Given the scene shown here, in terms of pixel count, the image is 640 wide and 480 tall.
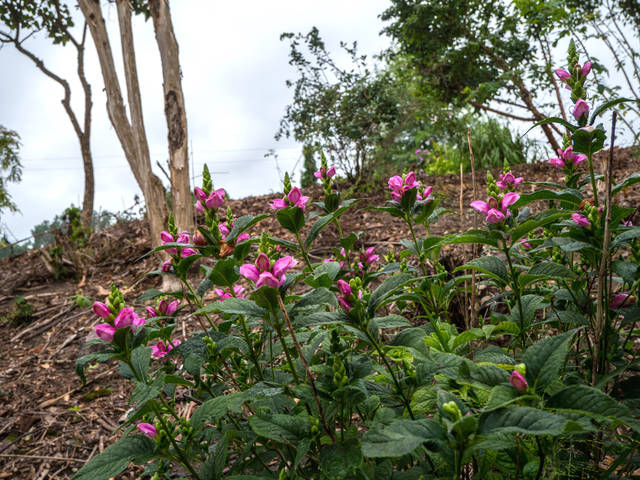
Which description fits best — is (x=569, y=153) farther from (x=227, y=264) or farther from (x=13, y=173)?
(x=13, y=173)

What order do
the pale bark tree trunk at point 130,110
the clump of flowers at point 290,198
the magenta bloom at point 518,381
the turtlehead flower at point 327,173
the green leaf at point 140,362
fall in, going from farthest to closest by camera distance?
the pale bark tree trunk at point 130,110 → the turtlehead flower at point 327,173 → the clump of flowers at point 290,198 → the green leaf at point 140,362 → the magenta bloom at point 518,381

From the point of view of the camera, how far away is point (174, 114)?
391cm

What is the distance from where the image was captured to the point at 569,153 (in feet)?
3.95

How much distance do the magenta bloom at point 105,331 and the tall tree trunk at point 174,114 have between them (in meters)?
3.18

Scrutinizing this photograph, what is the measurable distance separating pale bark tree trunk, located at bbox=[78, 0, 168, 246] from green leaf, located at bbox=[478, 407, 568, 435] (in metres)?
3.85

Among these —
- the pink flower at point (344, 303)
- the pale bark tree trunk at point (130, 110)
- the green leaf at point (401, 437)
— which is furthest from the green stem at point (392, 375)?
the pale bark tree trunk at point (130, 110)

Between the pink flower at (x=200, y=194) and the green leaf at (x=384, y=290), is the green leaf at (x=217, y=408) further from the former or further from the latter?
the pink flower at (x=200, y=194)

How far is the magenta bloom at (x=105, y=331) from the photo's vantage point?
866 millimetres

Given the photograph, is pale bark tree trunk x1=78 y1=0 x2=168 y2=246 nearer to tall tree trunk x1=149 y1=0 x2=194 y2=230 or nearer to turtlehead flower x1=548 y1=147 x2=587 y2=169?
tall tree trunk x1=149 y1=0 x2=194 y2=230

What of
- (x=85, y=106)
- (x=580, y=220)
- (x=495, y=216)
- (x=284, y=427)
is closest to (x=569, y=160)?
(x=580, y=220)

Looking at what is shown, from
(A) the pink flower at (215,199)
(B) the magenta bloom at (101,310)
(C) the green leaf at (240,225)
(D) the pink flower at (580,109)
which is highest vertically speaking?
(D) the pink flower at (580,109)

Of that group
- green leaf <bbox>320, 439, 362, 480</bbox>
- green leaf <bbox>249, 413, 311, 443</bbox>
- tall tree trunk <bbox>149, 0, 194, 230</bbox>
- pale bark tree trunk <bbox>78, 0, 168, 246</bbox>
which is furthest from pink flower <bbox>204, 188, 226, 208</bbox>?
pale bark tree trunk <bbox>78, 0, 168, 246</bbox>

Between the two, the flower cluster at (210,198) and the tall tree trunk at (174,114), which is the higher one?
the tall tree trunk at (174,114)

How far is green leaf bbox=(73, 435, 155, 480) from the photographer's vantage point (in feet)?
2.78
